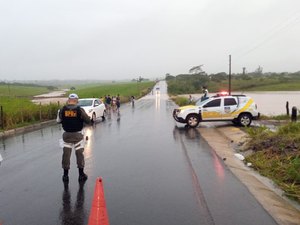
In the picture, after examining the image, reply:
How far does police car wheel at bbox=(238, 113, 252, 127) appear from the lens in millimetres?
20250

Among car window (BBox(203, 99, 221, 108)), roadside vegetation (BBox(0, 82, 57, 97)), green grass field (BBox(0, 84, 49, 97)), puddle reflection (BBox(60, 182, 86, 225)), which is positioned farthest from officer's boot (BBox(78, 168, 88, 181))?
green grass field (BBox(0, 84, 49, 97))

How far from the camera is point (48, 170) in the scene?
9.45m

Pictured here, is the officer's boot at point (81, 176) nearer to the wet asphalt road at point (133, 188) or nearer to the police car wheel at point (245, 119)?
the wet asphalt road at point (133, 188)

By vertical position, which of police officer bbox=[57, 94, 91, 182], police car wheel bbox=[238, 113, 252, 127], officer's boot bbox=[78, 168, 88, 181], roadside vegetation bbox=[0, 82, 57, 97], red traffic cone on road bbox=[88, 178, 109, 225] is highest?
police officer bbox=[57, 94, 91, 182]

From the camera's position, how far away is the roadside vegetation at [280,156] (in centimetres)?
818

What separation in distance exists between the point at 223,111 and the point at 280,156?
10433 mm

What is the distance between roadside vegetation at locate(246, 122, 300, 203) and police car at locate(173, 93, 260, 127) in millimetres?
6395

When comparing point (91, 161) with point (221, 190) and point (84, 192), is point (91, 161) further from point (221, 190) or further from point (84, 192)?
point (221, 190)

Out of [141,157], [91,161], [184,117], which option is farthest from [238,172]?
[184,117]

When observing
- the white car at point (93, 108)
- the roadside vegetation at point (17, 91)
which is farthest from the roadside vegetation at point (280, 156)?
the roadside vegetation at point (17, 91)

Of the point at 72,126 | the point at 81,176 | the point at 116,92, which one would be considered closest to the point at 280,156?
the point at 81,176

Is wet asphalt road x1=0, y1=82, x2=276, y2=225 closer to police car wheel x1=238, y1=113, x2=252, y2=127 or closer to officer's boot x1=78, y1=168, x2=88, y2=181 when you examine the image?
officer's boot x1=78, y1=168, x2=88, y2=181

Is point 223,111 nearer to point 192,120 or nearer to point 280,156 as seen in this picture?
point 192,120

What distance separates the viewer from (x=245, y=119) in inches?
802
